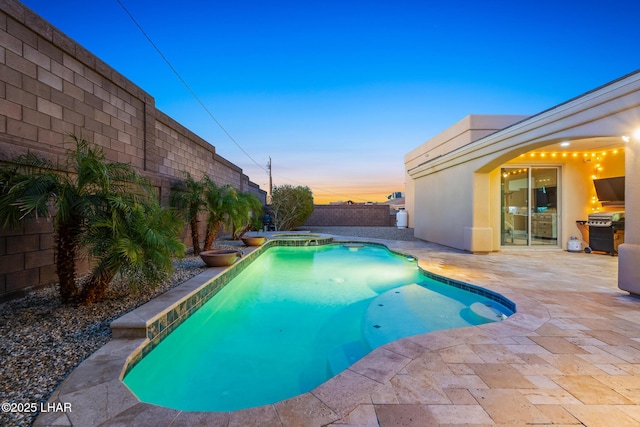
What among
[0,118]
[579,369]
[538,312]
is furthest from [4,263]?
[538,312]

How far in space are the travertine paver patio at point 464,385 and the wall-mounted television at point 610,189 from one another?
6716 mm

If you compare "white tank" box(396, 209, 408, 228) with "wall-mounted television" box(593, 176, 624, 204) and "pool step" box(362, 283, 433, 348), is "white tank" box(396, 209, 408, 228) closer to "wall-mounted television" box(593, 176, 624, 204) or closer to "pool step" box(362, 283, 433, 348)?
"wall-mounted television" box(593, 176, 624, 204)

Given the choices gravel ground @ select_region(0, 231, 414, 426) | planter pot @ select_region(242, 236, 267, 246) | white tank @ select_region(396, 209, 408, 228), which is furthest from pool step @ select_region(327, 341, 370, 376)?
white tank @ select_region(396, 209, 408, 228)

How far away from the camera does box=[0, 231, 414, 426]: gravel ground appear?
1987 mm

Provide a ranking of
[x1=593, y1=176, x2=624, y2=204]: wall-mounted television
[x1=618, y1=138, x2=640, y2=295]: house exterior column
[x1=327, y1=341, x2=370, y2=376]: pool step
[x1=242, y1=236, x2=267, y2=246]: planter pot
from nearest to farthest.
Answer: [x1=327, y1=341, x2=370, y2=376]: pool step < [x1=618, y1=138, x2=640, y2=295]: house exterior column < [x1=593, y1=176, x2=624, y2=204]: wall-mounted television < [x1=242, y1=236, x2=267, y2=246]: planter pot

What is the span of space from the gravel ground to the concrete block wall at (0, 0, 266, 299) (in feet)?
2.06

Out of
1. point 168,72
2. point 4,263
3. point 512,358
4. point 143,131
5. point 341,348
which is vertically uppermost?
point 168,72

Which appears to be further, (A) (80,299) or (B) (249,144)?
(B) (249,144)

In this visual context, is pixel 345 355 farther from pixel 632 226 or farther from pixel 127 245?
pixel 632 226

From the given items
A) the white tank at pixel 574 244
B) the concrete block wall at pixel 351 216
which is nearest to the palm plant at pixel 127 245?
the white tank at pixel 574 244

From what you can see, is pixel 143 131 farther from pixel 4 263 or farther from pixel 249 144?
pixel 249 144

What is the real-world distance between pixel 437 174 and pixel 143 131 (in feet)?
31.5

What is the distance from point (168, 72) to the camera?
10.2 metres

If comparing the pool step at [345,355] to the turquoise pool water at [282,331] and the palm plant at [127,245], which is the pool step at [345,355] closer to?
the turquoise pool water at [282,331]
